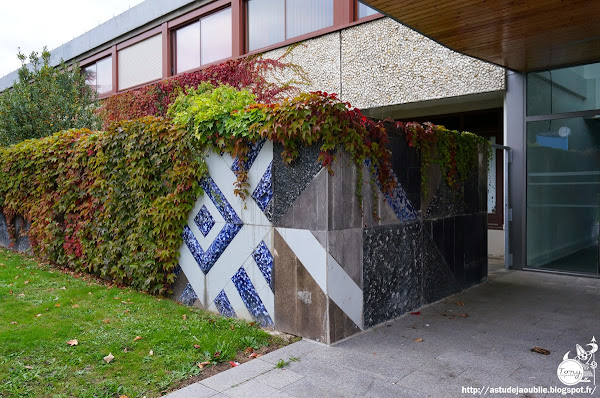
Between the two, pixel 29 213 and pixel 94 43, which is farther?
pixel 94 43

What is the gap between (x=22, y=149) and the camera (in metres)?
8.98

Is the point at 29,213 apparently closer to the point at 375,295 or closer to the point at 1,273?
the point at 1,273

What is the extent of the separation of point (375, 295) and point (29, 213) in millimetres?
7071

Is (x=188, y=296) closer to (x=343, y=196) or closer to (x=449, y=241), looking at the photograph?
(x=343, y=196)

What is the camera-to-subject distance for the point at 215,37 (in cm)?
1291

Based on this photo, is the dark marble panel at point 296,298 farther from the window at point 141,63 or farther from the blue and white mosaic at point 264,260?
the window at point 141,63

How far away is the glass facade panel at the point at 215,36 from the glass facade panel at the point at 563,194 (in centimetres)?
803

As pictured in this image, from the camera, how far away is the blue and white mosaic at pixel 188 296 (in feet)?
19.1

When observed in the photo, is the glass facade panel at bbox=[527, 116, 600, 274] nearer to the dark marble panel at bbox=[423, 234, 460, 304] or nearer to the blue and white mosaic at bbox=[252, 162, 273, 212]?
the dark marble panel at bbox=[423, 234, 460, 304]

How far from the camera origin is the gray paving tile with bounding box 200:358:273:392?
3508mm

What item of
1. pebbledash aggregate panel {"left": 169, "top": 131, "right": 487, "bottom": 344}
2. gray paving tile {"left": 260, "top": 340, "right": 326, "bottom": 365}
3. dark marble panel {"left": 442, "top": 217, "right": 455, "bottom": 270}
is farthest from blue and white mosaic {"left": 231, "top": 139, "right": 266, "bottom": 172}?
dark marble panel {"left": 442, "top": 217, "right": 455, "bottom": 270}

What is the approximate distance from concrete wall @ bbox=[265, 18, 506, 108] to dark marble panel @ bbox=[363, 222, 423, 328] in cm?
423

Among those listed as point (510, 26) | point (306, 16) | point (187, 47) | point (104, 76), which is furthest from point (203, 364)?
point (104, 76)

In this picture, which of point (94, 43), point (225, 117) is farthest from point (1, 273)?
point (94, 43)
